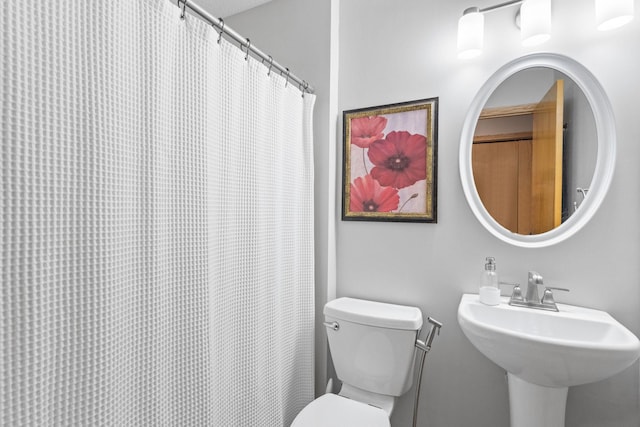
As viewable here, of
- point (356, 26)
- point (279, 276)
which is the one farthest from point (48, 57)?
point (356, 26)

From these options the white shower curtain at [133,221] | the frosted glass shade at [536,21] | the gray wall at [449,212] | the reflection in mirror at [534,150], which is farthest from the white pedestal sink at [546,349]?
the frosted glass shade at [536,21]

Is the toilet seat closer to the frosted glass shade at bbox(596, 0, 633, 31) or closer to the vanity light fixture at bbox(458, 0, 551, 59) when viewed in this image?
the vanity light fixture at bbox(458, 0, 551, 59)

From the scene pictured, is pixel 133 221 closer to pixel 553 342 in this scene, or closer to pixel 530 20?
pixel 553 342

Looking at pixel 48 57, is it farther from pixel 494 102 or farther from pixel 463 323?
pixel 494 102

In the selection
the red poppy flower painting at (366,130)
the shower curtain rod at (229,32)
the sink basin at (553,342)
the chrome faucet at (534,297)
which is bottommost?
the sink basin at (553,342)

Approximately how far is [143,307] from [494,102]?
1.54 metres

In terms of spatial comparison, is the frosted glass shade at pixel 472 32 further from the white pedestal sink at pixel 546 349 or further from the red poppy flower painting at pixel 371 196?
the white pedestal sink at pixel 546 349

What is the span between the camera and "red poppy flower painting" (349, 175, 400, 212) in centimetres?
159

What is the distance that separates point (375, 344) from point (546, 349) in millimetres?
634

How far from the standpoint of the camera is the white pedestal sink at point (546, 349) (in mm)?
878

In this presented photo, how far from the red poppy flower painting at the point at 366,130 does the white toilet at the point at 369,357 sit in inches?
32.7

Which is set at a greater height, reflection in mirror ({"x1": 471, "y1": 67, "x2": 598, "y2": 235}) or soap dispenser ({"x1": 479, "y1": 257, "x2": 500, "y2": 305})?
reflection in mirror ({"x1": 471, "y1": 67, "x2": 598, "y2": 235})

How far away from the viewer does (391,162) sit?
5.24 feet

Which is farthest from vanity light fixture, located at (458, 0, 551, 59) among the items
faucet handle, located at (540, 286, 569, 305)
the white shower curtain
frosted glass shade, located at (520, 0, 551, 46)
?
faucet handle, located at (540, 286, 569, 305)
